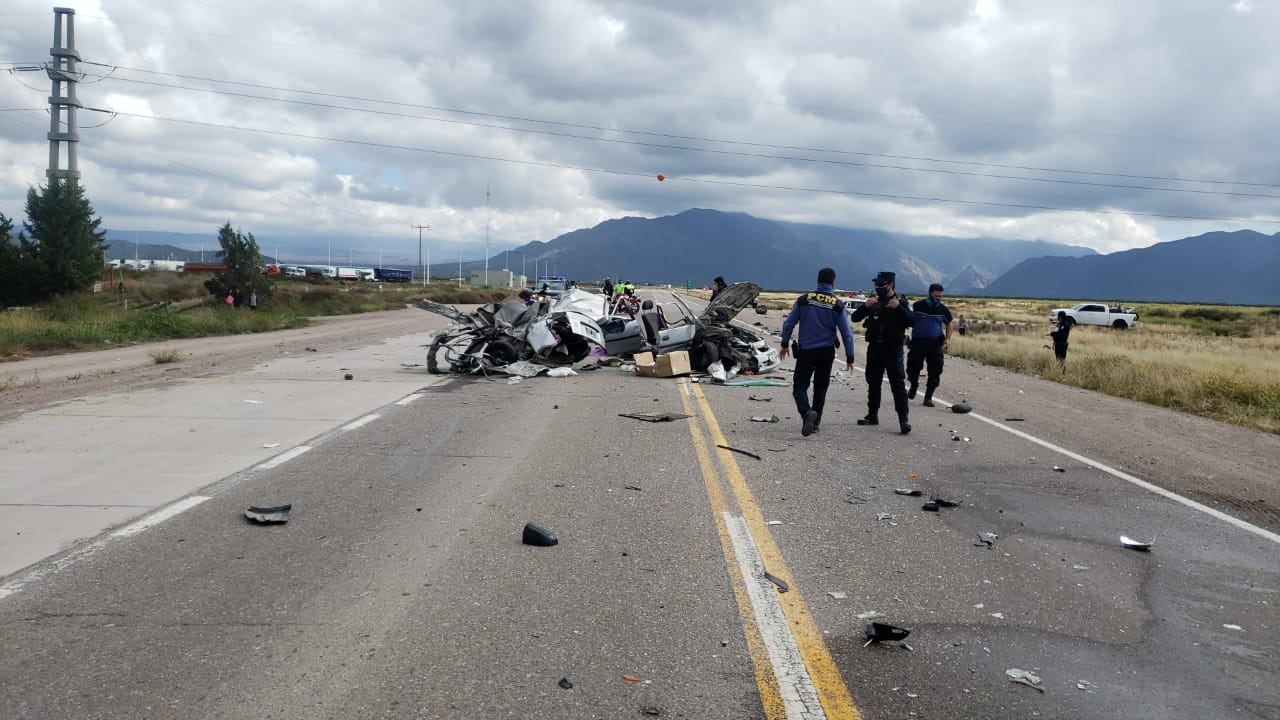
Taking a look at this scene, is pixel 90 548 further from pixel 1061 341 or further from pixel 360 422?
pixel 1061 341

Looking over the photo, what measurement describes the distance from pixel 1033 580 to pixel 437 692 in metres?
3.57

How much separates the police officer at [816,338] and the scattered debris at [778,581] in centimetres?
533

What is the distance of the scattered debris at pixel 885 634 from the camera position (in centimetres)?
423

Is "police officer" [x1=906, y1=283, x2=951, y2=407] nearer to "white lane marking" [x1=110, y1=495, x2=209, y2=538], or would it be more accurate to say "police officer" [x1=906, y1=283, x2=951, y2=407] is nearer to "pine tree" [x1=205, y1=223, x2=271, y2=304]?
"white lane marking" [x1=110, y1=495, x2=209, y2=538]

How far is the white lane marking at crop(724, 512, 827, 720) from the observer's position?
3539 mm

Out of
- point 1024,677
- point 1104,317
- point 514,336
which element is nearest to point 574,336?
point 514,336

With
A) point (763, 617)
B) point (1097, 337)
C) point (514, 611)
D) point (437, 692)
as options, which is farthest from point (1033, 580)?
point (1097, 337)

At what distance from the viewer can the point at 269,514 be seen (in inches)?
246

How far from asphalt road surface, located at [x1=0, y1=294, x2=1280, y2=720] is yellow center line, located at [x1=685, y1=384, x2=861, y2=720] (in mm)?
24

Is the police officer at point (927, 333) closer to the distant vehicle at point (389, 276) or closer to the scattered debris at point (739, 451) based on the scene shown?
the scattered debris at point (739, 451)

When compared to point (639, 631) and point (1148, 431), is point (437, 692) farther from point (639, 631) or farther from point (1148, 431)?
point (1148, 431)

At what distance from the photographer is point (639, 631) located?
4.23 m

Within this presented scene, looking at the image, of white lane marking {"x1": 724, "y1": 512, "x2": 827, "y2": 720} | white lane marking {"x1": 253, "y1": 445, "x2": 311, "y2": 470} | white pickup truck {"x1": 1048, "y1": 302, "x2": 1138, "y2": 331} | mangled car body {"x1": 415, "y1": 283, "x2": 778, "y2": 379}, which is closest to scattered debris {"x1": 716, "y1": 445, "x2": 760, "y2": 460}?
white lane marking {"x1": 724, "y1": 512, "x2": 827, "y2": 720}

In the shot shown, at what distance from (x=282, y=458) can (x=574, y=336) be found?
9.96 m
